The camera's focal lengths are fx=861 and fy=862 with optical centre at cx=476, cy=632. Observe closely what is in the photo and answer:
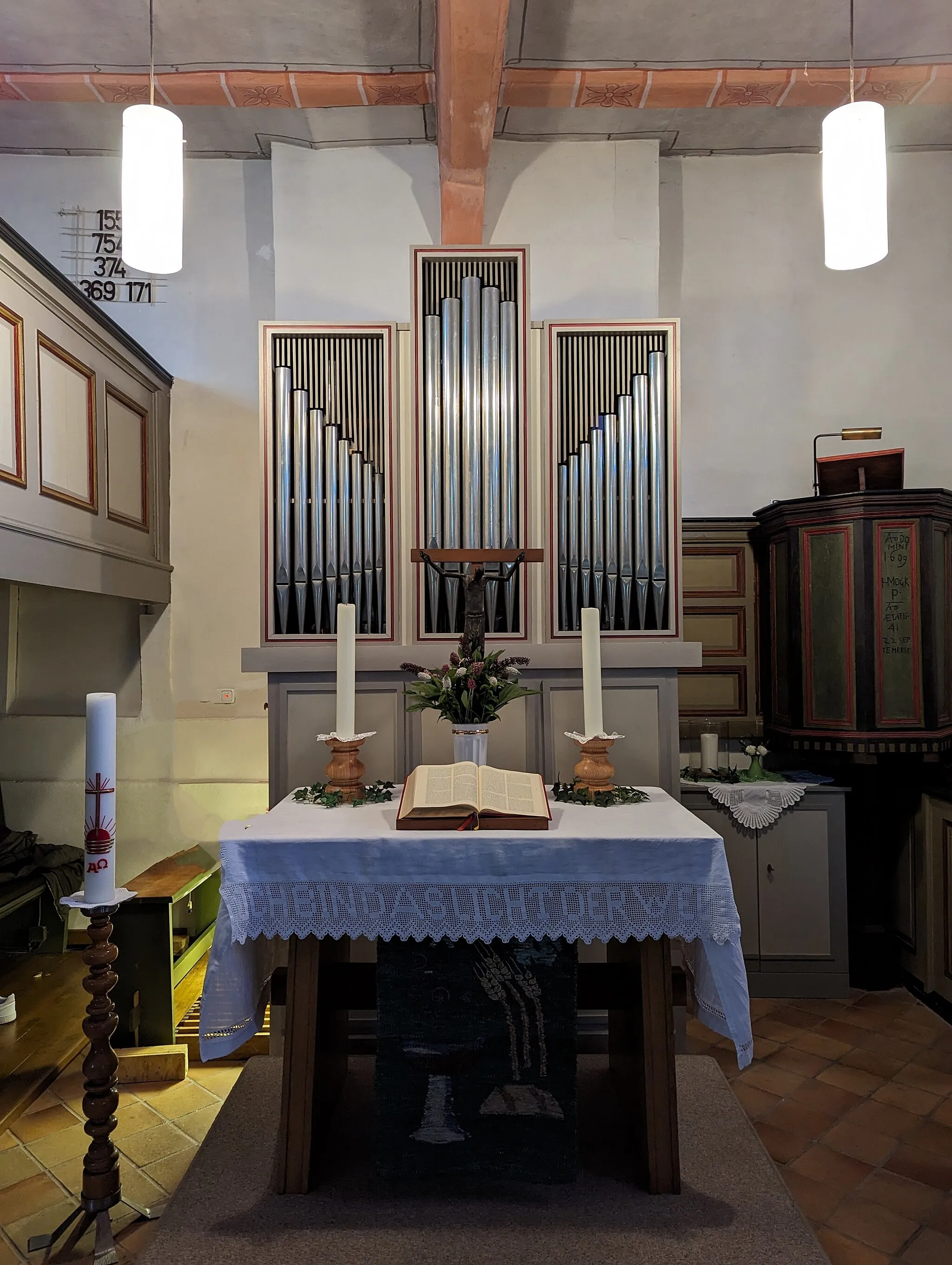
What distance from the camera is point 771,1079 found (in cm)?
348

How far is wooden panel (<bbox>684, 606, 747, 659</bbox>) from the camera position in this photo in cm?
504

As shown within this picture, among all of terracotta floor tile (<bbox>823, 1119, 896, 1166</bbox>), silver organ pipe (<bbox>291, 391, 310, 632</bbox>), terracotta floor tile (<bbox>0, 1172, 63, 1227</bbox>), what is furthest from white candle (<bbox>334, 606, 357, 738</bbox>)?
terracotta floor tile (<bbox>823, 1119, 896, 1166</bbox>)

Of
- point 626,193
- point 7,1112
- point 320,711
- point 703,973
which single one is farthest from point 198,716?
point 626,193

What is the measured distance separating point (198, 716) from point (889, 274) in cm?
487

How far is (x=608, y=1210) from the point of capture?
2.46 metres

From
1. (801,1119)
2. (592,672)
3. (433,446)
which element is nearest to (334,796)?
(592,672)

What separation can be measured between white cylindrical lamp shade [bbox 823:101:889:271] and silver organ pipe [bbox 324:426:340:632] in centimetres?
192

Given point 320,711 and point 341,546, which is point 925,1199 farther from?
point 341,546

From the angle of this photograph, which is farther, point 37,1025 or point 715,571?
point 715,571

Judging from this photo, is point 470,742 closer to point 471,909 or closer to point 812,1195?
point 471,909

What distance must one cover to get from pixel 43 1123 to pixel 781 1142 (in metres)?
2.68

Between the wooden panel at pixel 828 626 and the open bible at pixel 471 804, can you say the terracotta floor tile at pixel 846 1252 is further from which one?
the wooden panel at pixel 828 626

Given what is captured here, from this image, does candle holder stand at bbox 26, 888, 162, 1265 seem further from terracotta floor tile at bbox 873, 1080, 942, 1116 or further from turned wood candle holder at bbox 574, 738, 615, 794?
terracotta floor tile at bbox 873, 1080, 942, 1116

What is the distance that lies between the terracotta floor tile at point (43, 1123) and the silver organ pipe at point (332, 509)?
2119mm
